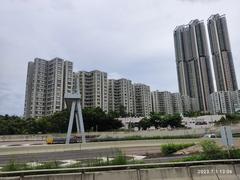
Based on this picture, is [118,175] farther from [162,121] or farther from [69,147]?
[162,121]

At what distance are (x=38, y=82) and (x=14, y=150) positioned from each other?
4730 inches

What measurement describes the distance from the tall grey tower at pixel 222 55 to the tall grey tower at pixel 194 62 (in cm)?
544

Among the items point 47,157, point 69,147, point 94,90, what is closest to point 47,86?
point 94,90

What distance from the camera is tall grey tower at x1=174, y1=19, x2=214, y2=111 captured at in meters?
166

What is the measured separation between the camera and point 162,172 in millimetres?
11773

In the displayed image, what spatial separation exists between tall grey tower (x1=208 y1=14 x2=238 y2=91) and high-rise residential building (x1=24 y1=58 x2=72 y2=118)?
98.3m

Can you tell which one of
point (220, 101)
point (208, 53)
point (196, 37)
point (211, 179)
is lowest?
point (211, 179)

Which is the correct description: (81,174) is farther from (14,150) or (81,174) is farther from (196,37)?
(196,37)

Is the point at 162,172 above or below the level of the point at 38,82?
below

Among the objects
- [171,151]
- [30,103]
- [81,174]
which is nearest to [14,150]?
[171,151]

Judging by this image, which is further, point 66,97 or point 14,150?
point 66,97

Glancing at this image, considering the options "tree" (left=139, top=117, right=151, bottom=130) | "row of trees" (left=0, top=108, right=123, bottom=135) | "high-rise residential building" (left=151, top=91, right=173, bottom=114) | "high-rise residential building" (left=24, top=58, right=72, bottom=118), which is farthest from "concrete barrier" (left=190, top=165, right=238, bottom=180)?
"high-rise residential building" (left=151, top=91, right=173, bottom=114)

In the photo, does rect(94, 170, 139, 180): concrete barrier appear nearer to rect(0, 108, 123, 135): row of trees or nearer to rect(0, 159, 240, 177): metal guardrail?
rect(0, 159, 240, 177): metal guardrail

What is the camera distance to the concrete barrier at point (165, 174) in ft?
36.3
